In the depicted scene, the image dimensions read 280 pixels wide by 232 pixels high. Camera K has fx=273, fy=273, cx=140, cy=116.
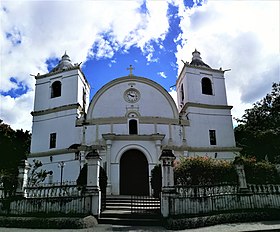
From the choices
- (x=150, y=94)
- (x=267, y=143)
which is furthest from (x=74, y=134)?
(x=267, y=143)

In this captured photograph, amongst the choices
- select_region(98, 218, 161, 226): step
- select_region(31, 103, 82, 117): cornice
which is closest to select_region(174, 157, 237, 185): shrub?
select_region(98, 218, 161, 226): step

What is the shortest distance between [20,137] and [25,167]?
18.5 m

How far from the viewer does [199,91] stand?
24.7m

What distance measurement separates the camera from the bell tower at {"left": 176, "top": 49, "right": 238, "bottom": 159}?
22531 mm

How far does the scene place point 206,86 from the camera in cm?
Result: 2550

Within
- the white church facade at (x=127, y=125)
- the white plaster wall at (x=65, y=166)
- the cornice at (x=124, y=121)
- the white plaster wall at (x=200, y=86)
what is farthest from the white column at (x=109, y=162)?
the white plaster wall at (x=200, y=86)

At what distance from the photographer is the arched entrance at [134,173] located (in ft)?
64.8

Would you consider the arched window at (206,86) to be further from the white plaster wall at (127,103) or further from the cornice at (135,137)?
the cornice at (135,137)

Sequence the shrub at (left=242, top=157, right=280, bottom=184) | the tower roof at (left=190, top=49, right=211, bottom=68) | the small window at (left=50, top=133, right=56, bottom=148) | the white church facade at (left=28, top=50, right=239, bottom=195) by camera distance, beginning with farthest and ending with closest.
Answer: the tower roof at (left=190, top=49, right=211, bottom=68), the small window at (left=50, top=133, right=56, bottom=148), the white church facade at (left=28, top=50, right=239, bottom=195), the shrub at (left=242, top=157, right=280, bottom=184)

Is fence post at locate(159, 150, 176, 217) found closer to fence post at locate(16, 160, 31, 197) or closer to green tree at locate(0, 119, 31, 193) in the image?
fence post at locate(16, 160, 31, 197)

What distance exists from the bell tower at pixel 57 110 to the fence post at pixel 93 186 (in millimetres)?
10230

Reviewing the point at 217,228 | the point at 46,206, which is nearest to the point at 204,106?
the point at 217,228

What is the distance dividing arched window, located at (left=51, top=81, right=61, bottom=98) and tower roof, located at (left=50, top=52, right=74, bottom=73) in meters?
1.45

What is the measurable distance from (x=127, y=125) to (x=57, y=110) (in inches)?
253
